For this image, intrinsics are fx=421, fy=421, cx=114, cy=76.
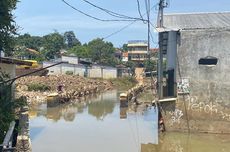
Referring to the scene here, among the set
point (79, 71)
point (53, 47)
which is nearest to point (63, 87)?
point (79, 71)

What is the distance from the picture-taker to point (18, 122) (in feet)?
47.7

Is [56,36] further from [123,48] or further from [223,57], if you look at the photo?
[223,57]

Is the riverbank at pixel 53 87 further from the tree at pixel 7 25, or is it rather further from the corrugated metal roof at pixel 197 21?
the tree at pixel 7 25

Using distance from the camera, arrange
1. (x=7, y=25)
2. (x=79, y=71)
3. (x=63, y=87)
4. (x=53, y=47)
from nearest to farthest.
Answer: (x=7, y=25) → (x=63, y=87) → (x=79, y=71) → (x=53, y=47)

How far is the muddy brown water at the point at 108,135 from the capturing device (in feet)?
56.7

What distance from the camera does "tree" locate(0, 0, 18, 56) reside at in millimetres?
11438

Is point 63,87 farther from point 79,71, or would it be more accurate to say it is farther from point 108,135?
point 108,135

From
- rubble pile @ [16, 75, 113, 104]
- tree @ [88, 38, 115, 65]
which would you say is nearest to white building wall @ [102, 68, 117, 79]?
rubble pile @ [16, 75, 113, 104]

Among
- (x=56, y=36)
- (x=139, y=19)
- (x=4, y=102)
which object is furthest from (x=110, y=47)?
(x=4, y=102)

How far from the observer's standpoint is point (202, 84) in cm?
1962

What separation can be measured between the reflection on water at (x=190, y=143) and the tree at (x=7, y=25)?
7783mm

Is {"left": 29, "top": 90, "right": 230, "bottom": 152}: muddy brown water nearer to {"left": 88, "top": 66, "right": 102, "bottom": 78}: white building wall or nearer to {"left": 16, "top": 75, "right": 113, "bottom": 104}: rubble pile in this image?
{"left": 16, "top": 75, "right": 113, "bottom": 104}: rubble pile

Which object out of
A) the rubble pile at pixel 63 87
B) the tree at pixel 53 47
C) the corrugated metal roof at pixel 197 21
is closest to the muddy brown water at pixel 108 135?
the corrugated metal roof at pixel 197 21

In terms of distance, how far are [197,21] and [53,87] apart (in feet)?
77.8
